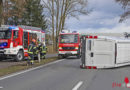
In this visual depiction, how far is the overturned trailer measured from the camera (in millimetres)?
12922

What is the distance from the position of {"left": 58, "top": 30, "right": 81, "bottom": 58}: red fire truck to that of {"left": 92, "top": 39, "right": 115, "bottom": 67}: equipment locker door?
8.95m

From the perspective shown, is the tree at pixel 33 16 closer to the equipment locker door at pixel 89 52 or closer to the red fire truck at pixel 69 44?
the red fire truck at pixel 69 44

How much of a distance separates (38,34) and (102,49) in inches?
435

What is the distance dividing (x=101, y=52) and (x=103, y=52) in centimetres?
12

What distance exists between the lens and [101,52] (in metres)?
13.1

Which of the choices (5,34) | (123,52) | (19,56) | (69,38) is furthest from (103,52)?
(69,38)

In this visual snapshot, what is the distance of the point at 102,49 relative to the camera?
42.8ft

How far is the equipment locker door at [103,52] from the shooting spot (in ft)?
42.3

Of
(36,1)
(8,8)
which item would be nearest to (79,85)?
(8,8)

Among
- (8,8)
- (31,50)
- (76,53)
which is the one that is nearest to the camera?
(31,50)

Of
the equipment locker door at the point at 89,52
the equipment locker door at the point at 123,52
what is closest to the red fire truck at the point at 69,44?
the equipment locker door at the point at 123,52

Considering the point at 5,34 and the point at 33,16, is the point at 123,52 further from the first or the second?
the point at 33,16

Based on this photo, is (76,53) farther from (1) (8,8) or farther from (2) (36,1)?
(2) (36,1)

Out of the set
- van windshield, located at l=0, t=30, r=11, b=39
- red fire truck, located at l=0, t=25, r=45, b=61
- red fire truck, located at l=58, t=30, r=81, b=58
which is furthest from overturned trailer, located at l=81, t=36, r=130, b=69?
red fire truck, located at l=58, t=30, r=81, b=58
